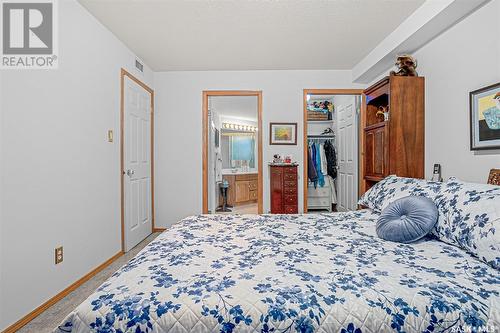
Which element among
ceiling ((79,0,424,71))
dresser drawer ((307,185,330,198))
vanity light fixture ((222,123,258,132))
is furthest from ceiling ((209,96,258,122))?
dresser drawer ((307,185,330,198))

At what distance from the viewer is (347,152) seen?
4832 mm

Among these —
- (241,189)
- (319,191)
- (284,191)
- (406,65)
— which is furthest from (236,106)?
(406,65)

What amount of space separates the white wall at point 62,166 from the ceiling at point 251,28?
391mm

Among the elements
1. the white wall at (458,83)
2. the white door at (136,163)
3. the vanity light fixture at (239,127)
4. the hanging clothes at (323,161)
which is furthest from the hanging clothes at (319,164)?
the white door at (136,163)

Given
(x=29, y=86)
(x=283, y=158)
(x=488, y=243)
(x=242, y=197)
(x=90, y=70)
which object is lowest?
(x=242, y=197)

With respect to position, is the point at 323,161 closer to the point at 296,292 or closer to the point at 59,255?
the point at 59,255

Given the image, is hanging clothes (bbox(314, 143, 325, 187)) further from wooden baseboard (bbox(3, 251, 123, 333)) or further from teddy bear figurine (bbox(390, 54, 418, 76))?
wooden baseboard (bbox(3, 251, 123, 333))

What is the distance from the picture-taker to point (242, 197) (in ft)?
21.5

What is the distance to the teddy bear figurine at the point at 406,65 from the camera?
106 inches

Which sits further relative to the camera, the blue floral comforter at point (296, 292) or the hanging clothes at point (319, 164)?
the hanging clothes at point (319, 164)

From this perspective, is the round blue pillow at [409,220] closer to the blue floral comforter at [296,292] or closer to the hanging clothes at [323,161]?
the blue floral comforter at [296,292]

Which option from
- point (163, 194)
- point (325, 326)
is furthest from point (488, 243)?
point (163, 194)

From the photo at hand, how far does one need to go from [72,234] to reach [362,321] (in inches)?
89.2

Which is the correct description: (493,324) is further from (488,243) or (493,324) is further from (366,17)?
(366,17)
